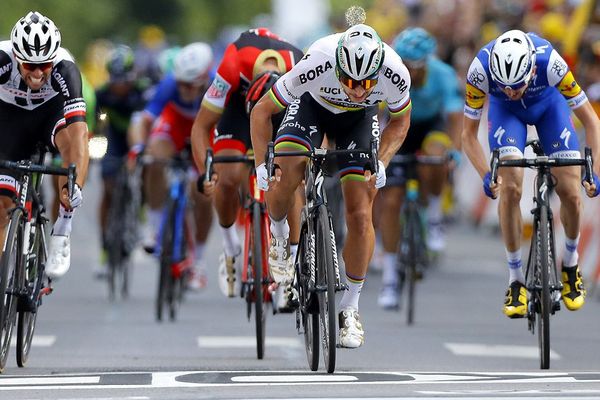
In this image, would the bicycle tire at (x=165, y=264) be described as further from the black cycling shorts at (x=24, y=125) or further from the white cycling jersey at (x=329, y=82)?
the white cycling jersey at (x=329, y=82)

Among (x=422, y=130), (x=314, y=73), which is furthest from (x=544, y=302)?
(x=422, y=130)

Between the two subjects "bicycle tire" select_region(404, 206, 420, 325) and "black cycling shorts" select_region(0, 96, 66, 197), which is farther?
"bicycle tire" select_region(404, 206, 420, 325)

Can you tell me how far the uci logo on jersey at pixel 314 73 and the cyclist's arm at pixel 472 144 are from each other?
55.0 inches

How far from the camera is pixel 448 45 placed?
2522 centimetres

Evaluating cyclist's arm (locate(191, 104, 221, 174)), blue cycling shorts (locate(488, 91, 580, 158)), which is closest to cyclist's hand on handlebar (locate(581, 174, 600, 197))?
blue cycling shorts (locate(488, 91, 580, 158))

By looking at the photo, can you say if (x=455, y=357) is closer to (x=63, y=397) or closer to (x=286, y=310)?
(x=286, y=310)

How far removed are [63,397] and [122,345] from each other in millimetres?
3430

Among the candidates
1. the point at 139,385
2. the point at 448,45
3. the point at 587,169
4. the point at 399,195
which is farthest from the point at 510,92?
the point at 448,45

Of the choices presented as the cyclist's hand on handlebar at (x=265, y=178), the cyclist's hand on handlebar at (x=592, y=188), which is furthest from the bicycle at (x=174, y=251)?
the cyclist's hand on handlebar at (x=592, y=188)

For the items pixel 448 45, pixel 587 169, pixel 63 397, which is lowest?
pixel 63 397

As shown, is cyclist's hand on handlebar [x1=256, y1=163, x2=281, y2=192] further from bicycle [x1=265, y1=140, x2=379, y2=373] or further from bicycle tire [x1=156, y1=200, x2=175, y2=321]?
bicycle tire [x1=156, y1=200, x2=175, y2=321]

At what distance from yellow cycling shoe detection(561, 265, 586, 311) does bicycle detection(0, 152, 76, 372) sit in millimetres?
3310

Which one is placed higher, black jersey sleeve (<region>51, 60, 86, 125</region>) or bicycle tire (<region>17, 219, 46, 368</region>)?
black jersey sleeve (<region>51, 60, 86, 125</region>)

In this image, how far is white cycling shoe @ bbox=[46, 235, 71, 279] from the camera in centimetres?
1163
